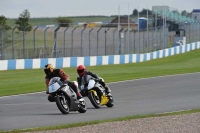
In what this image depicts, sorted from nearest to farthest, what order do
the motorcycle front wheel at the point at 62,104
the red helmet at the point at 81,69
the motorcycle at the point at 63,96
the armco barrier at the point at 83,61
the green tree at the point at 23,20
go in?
the motorcycle front wheel at the point at 62,104 < the motorcycle at the point at 63,96 < the red helmet at the point at 81,69 < the armco barrier at the point at 83,61 < the green tree at the point at 23,20

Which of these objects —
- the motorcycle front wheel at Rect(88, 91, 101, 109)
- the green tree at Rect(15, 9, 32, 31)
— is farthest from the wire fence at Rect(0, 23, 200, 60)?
the motorcycle front wheel at Rect(88, 91, 101, 109)

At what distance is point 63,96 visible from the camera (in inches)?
518

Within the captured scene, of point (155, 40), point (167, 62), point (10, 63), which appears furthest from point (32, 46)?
point (155, 40)

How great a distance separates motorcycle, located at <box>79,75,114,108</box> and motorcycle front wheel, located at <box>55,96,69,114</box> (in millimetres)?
1354

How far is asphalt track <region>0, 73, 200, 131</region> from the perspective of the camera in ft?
39.9

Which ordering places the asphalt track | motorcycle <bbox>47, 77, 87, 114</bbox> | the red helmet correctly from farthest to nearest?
the red helmet → motorcycle <bbox>47, 77, 87, 114</bbox> → the asphalt track

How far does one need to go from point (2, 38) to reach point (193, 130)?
20.6 meters

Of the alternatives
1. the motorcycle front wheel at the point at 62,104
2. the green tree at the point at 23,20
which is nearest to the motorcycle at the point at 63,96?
the motorcycle front wheel at the point at 62,104

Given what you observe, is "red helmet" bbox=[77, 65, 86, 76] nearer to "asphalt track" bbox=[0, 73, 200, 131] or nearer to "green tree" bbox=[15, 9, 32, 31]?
"asphalt track" bbox=[0, 73, 200, 131]

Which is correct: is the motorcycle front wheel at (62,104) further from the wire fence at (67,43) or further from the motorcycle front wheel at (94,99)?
the wire fence at (67,43)

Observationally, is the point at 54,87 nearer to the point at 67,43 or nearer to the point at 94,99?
the point at 94,99

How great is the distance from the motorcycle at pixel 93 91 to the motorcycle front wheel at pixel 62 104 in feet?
4.44

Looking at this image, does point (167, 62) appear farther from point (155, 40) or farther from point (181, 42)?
point (181, 42)

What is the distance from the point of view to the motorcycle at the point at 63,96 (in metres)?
→ 13.0
